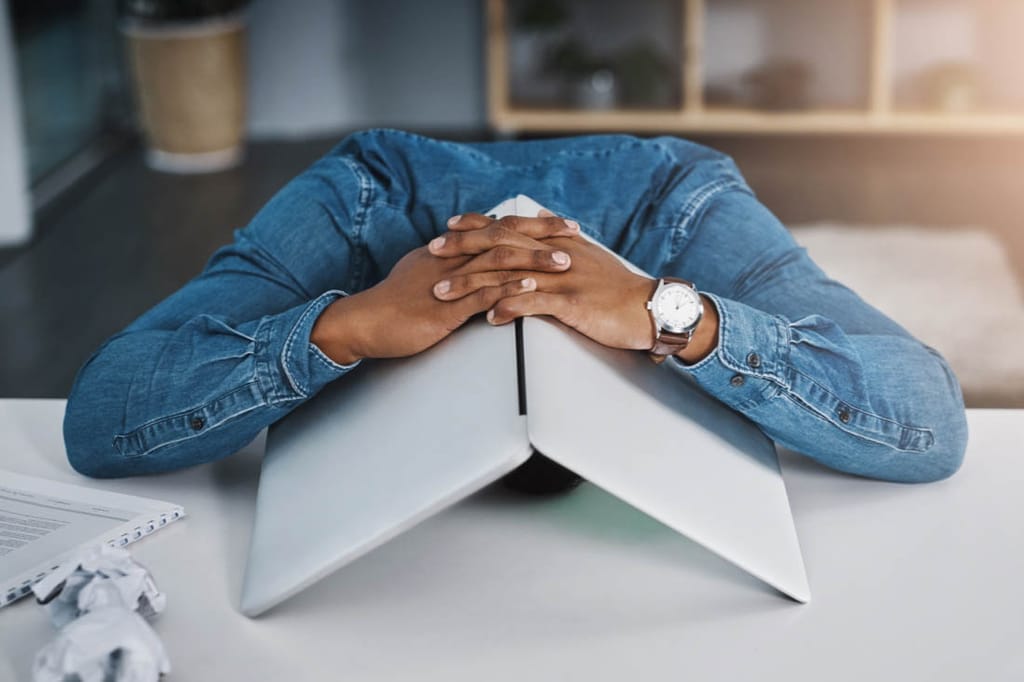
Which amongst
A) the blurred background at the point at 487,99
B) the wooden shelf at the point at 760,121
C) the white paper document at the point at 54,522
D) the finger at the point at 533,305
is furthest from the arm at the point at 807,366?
the wooden shelf at the point at 760,121

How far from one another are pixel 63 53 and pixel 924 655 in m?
4.03

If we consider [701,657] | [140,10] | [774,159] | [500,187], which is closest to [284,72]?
[140,10]

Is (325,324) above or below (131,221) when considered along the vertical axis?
above

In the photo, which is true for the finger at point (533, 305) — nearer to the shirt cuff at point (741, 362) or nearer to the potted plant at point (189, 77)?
the shirt cuff at point (741, 362)

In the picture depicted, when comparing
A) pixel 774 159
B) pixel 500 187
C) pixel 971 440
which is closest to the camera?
pixel 971 440

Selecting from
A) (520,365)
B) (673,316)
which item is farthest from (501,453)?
(673,316)

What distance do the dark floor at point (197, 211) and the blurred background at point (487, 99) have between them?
0.01m

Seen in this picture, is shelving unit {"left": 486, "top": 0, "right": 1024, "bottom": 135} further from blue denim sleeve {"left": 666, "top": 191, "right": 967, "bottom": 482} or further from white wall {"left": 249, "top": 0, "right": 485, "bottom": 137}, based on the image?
blue denim sleeve {"left": 666, "top": 191, "right": 967, "bottom": 482}

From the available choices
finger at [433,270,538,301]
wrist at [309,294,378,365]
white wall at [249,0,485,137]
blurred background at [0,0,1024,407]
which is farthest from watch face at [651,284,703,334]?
white wall at [249,0,485,137]

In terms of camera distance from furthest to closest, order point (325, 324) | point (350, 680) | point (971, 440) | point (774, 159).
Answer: point (774, 159), point (971, 440), point (325, 324), point (350, 680)

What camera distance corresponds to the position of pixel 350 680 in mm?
825

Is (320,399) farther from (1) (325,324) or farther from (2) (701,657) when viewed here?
(2) (701,657)

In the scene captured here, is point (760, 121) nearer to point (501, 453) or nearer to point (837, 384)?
point (837, 384)

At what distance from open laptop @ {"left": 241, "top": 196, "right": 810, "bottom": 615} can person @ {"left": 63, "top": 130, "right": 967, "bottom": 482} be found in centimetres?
3
